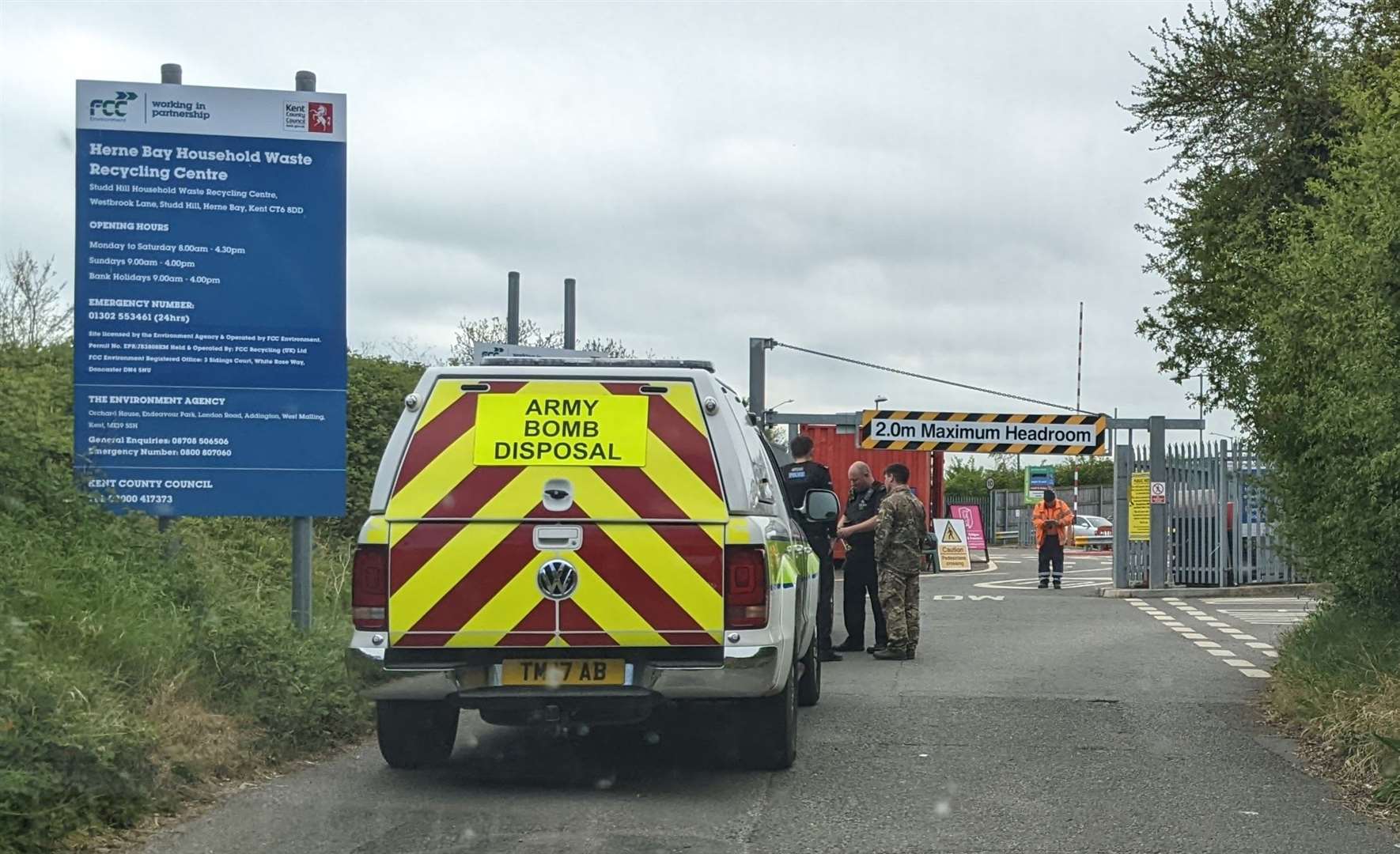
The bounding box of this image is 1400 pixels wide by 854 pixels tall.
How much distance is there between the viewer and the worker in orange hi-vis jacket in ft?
86.7

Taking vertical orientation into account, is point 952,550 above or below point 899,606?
below

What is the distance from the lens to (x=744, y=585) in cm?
740

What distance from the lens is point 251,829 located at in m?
6.71

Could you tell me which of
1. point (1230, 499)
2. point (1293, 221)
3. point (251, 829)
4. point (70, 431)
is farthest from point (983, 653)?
point (1230, 499)

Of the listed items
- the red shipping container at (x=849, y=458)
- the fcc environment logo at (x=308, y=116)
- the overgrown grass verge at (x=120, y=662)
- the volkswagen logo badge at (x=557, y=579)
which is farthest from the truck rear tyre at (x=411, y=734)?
the red shipping container at (x=849, y=458)

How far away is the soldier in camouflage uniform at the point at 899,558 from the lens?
13828mm

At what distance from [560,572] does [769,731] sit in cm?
151

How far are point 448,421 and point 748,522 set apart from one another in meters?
1.50

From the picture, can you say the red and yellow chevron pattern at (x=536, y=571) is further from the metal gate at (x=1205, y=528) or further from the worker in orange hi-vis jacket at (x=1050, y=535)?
the worker in orange hi-vis jacket at (x=1050, y=535)

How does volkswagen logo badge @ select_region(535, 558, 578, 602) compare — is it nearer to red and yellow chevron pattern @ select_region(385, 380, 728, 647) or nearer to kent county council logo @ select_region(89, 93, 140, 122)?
red and yellow chevron pattern @ select_region(385, 380, 728, 647)

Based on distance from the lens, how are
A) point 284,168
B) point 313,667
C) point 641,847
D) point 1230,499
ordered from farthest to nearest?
point 1230,499, point 284,168, point 313,667, point 641,847

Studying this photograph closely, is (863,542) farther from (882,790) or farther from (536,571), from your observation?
(536,571)

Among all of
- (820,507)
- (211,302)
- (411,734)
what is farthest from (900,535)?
(411,734)

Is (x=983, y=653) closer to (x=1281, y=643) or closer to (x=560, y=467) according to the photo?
(x=1281, y=643)
